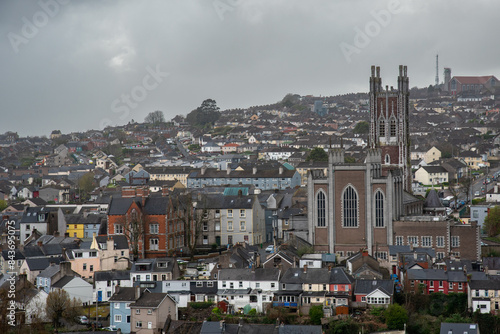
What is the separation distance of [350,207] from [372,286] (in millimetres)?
12442

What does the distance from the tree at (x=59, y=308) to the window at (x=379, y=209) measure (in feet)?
73.0

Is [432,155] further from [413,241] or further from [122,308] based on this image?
[122,308]

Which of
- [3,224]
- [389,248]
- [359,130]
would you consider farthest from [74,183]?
[389,248]

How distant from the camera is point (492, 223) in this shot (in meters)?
77.2

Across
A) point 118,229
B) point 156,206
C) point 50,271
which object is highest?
point 156,206

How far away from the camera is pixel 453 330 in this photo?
5194 centimetres

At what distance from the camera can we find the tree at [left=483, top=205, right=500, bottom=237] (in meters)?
76.8

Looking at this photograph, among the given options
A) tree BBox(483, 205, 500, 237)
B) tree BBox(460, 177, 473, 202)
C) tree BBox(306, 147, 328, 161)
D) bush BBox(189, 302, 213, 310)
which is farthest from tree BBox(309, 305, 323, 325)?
tree BBox(306, 147, 328, 161)

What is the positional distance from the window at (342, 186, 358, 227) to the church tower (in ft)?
39.1

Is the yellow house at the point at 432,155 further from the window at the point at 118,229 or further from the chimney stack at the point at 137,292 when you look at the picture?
the chimney stack at the point at 137,292

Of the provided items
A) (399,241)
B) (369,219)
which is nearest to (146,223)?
(369,219)

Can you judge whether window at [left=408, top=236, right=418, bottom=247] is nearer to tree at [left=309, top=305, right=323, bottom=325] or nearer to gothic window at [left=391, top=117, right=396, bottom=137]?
tree at [left=309, top=305, right=323, bottom=325]

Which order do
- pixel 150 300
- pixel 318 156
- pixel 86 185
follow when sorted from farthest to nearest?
1. pixel 318 156
2. pixel 86 185
3. pixel 150 300

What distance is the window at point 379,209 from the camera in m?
67.5
